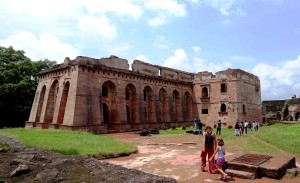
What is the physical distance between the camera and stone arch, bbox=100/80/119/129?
86.7 ft

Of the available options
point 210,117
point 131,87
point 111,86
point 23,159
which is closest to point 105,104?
point 111,86

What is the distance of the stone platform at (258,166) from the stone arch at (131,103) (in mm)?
20035

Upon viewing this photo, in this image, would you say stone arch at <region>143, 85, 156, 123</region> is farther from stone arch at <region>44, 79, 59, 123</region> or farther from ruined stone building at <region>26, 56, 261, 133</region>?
stone arch at <region>44, 79, 59, 123</region>

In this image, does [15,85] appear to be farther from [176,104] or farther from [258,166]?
[258,166]

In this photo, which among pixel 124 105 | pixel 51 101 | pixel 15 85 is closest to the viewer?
pixel 124 105

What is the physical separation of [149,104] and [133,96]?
111 inches

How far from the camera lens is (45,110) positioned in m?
26.5

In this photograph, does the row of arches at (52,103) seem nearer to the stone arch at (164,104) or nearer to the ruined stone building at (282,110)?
the stone arch at (164,104)

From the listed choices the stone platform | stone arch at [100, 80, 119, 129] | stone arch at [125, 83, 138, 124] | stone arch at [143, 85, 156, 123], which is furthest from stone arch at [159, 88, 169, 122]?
the stone platform

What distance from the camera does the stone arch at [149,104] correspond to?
3056 centimetres

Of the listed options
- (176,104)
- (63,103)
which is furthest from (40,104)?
(176,104)

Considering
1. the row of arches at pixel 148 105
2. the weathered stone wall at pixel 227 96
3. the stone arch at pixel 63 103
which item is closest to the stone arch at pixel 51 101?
the stone arch at pixel 63 103

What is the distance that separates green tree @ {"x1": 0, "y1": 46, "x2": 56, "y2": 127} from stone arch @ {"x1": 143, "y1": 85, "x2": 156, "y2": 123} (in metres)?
13.4

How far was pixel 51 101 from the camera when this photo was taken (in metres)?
27.3
